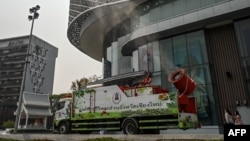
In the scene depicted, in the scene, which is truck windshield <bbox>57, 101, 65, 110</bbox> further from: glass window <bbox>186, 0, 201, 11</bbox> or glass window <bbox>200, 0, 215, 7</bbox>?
glass window <bbox>200, 0, 215, 7</bbox>

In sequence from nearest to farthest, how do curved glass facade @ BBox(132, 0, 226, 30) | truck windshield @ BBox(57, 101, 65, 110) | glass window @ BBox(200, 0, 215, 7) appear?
truck windshield @ BBox(57, 101, 65, 110), glass window @ BBox(200, 0, 215, 7), curved glass facade @ BBox(132, 0, 226, 30)

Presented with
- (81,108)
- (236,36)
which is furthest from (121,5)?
(81,108)

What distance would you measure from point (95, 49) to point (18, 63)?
6127 cm

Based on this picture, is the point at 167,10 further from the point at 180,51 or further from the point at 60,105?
the point at 60,105

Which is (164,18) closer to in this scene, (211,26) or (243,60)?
(211,26)

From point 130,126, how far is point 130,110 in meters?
0.97

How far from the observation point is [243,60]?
2114 cm

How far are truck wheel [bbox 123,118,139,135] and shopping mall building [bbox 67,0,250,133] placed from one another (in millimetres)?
9036

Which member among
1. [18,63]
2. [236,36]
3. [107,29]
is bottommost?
[236,36]

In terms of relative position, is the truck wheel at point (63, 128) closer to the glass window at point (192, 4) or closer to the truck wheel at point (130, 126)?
the truck wheel at point (130, 126)

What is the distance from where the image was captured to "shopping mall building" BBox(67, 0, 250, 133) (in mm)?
21312

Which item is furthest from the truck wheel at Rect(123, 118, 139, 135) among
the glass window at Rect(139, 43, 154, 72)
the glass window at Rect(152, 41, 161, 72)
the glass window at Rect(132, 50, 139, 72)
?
the glass window at Rect(132, 50, 139, 72)

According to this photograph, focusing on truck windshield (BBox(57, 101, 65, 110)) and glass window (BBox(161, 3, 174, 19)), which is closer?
truck windshield (BBox(57, 101, 65, 110))

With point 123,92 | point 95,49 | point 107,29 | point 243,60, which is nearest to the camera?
point 123,92
